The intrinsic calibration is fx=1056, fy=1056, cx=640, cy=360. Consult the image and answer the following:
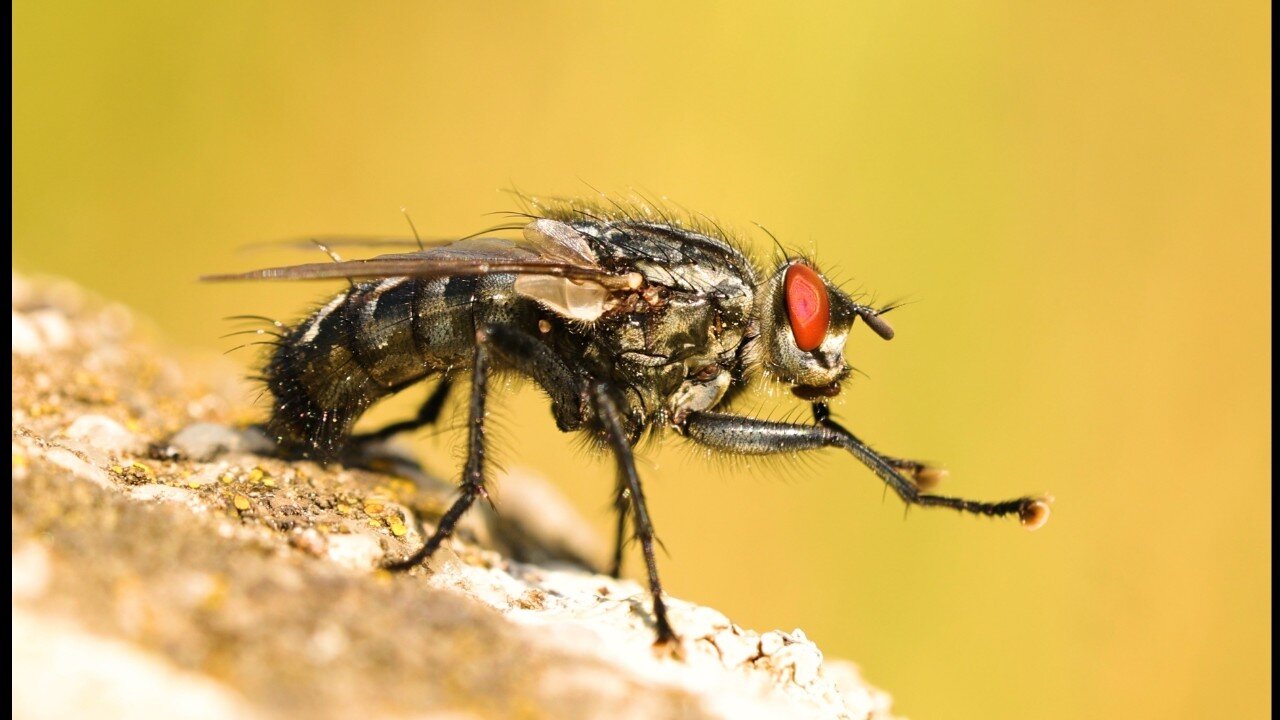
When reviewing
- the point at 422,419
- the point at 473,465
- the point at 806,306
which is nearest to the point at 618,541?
the point at 422,419

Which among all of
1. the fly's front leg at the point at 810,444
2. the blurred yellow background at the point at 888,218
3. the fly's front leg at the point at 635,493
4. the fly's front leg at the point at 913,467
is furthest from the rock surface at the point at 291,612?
the blurred yellow background at the point at 888,218

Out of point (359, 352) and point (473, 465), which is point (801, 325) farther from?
point (359, 352)

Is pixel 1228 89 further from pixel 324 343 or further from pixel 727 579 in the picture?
pixel 324 343

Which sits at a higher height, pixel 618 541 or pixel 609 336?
pixel 609 336

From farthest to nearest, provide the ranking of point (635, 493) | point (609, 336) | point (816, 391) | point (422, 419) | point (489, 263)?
point (422, 419), point (816, 391), point (609, 336), point (489, 263), point (635, 493)

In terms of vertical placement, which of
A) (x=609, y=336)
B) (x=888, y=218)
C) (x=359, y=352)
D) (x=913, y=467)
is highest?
(x=888, y=218)

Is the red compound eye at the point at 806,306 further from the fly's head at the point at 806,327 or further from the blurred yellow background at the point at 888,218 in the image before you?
the blurred yellow background at the point at 888,218

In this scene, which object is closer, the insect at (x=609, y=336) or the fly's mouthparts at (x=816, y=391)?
the insect at (x=609, y=336)
